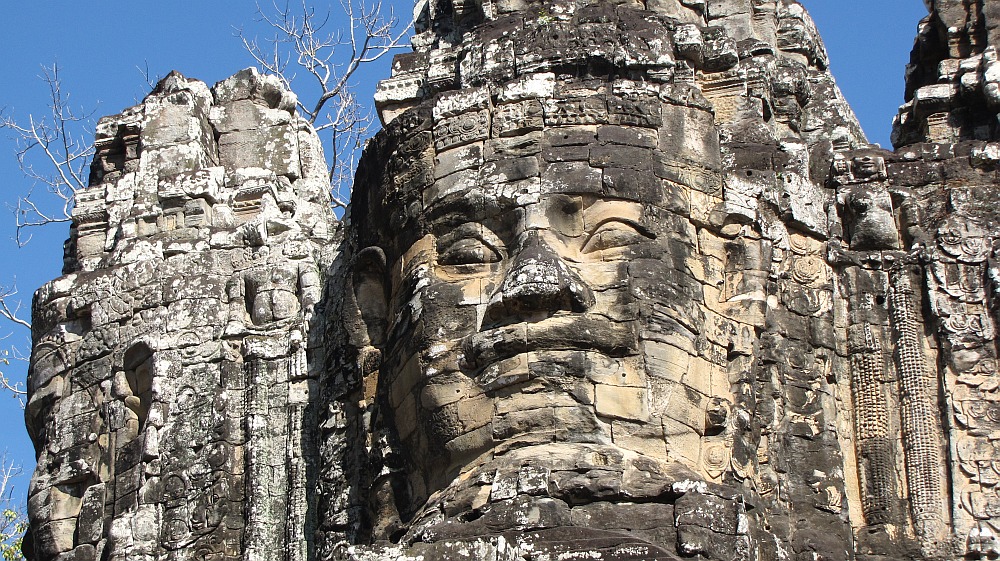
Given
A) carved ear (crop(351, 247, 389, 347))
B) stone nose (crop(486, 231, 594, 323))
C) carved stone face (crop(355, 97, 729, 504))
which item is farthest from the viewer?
carved ear (crop(351, 247, 389, 347))

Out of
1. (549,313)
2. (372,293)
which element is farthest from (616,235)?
(372,293)

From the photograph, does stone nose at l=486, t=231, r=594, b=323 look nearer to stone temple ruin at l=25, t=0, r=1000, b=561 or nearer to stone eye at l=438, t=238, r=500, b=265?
stone temple ruin at l=25, t=0, r=1000, b=561

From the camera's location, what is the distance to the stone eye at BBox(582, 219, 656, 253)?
1542 centimetres

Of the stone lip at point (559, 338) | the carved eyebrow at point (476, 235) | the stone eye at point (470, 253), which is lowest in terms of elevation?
the stone lip at point (559, 338)

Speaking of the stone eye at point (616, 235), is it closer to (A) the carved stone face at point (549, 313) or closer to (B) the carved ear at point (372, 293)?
(A) the carved stone face at point (549, 313)

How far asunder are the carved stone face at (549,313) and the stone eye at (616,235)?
0.03 ft

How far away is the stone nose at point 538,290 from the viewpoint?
1495cm

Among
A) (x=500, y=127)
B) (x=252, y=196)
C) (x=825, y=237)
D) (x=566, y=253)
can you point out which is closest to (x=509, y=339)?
(x=566, y=253)

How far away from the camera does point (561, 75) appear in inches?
635

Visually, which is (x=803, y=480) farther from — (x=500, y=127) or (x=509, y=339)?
(x=500, y=127)

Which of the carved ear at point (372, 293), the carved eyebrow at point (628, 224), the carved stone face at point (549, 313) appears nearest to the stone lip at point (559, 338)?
the carved stone face at point (549, 313)

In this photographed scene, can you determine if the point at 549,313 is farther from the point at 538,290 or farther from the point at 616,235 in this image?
the point at 616,235

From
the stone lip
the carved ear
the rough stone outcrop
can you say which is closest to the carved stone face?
the stone lip

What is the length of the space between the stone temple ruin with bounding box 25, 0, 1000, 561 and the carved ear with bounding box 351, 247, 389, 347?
25mm
